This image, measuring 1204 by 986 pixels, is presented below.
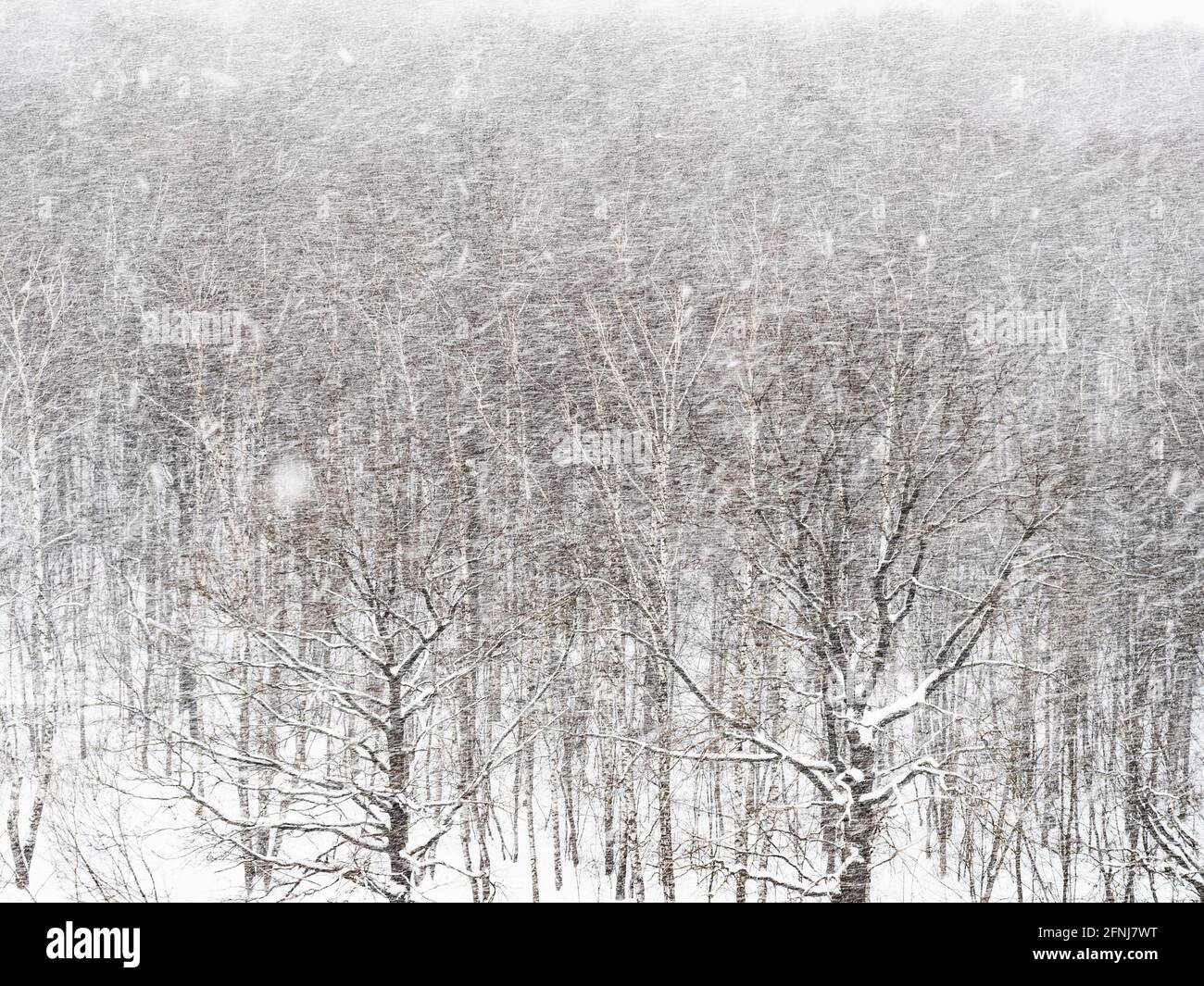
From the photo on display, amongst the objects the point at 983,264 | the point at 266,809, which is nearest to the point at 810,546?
the point at 983,264

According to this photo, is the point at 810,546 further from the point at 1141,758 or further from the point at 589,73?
the point at 589,73

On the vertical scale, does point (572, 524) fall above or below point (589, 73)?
below

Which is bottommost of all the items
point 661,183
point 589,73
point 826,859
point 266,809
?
point 826,859

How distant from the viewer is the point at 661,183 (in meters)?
5.15

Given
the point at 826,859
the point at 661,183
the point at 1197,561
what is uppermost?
the point at 661,183

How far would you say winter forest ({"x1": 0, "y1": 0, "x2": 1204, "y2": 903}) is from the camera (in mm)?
4770

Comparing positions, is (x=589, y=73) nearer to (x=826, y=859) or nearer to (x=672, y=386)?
(x=672, y=386)

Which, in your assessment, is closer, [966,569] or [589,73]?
[966,569]

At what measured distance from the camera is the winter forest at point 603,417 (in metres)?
4.77

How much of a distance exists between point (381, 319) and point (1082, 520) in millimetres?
4849

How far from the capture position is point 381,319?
16.4ft

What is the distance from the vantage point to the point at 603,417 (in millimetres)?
5121

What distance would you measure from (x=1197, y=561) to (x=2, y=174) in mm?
8584

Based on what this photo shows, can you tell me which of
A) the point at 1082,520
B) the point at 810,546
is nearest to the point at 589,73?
the point at 810,546
